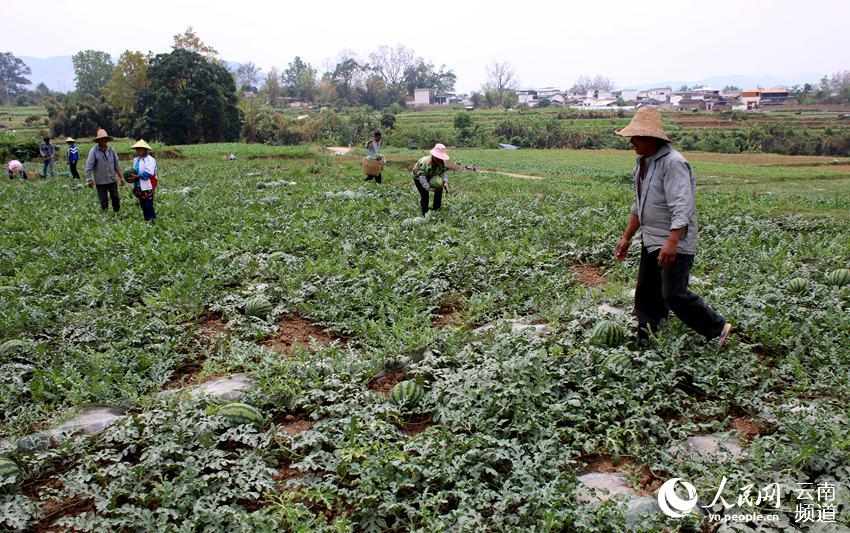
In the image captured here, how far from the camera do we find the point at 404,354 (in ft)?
18.3

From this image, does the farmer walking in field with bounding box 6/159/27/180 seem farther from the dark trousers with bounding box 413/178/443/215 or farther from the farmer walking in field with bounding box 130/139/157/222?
the dark trousers with bounding box 413/178/443/215

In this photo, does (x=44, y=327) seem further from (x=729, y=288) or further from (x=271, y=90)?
(x=271, y=90)

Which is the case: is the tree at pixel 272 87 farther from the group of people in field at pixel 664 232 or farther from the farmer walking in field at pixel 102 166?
the group of people in field at pixel 664 232

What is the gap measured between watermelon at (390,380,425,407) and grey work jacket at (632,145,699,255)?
2483 mm

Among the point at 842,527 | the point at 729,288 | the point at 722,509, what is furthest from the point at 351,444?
the point at 729,288

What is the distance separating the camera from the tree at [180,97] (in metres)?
43.8

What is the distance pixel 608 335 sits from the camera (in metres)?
5.53

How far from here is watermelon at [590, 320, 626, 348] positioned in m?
5.50

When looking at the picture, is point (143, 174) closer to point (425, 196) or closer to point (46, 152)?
point (425, 196)

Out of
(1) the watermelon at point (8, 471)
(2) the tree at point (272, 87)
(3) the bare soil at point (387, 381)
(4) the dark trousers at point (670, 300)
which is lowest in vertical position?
(3) the bare soil at point (387, 381)

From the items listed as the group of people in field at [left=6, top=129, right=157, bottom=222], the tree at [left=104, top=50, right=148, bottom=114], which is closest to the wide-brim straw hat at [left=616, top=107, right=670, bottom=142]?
the group of people in field at [left=6, top=129, right=157, bottom=222]

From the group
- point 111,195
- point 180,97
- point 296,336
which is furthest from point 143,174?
point 180,97

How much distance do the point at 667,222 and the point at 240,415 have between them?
3.99 meters

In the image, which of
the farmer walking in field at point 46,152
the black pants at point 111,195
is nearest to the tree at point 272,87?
the farmer walking in field at point 46,152
